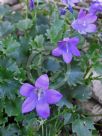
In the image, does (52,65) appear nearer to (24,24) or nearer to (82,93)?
(82,93)

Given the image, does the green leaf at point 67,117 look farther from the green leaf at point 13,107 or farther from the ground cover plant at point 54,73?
the green leaf at point 13,107

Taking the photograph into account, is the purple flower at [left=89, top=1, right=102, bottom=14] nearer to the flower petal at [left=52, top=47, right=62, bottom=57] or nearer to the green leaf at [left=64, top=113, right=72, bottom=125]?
the flower petal at [left=52, top=47, right=62, bottom=57]

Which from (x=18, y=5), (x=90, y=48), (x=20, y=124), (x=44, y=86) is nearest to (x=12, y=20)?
(x=18, y=5)

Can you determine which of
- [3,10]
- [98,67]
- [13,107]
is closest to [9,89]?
[13,107]

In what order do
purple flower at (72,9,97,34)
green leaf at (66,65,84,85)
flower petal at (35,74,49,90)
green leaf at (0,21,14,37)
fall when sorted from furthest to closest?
green leaf at (0,21,14,37) < purple flower at (72,9,97,34) < green leaf at (66,65,84,85) < flower petal at (35,74,49,90)

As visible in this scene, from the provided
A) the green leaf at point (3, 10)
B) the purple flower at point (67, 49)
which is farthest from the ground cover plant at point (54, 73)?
the green leaf at point (3, 10)

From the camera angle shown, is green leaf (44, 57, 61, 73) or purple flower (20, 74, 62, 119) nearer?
purple flower (20, 74, 62, 119)

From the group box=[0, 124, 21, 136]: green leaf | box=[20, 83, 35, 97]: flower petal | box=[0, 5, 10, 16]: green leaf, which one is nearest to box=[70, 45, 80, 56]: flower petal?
box=[20, 83, 35, 97]: flower petal
